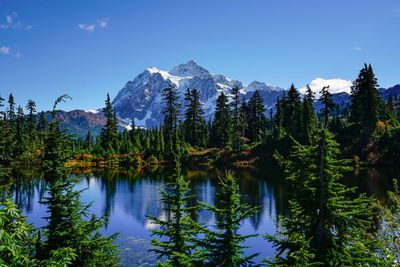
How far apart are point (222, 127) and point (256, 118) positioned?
32.4 ft

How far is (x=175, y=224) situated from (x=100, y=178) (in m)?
46.8

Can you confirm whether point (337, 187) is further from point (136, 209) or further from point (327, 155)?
point (136, 209)

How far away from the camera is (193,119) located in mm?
82500

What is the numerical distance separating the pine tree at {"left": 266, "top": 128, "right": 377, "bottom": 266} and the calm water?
7879 millimetres

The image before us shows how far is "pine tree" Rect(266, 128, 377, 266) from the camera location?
880 cm

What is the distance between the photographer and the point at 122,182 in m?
50.2

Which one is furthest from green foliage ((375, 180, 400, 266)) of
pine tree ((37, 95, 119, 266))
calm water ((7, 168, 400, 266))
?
pine tree ((37, 95, 119, 266))

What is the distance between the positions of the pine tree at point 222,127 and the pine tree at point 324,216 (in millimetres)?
63699

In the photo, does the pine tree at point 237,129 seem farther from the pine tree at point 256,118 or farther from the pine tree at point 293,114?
the pine tree at point 293,114

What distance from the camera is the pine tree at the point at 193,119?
82.4 meters

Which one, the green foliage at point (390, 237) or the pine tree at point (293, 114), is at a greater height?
the pine tree at point (293, 114)

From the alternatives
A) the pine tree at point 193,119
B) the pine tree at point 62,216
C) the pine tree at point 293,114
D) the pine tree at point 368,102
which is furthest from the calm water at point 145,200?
the pine tree at point 193,119

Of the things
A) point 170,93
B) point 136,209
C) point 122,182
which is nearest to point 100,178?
point 122,182

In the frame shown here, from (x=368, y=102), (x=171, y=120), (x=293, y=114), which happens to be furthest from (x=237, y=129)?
(x=368, y=102)
